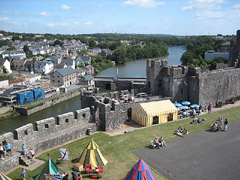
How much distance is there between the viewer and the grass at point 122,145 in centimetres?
1364

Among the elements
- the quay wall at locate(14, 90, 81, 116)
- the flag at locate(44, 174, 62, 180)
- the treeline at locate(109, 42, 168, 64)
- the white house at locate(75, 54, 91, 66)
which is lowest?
the quay wall at locate(14, 90, 81, 116)

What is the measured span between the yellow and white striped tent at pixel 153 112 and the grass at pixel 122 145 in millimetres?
940

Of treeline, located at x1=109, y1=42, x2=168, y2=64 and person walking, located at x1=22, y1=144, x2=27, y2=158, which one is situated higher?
treeline, located at x1=109, y1=42, x2=168, y2=64

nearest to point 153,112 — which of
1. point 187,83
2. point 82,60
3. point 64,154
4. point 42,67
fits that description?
point 187,83

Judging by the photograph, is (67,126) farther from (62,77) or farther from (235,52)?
(62,77)

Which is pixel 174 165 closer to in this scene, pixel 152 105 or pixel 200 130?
pixel 200 130

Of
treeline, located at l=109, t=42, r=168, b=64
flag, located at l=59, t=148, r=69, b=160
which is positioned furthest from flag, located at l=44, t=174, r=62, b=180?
treeline, located at l=109, t=42, r=168, b=64

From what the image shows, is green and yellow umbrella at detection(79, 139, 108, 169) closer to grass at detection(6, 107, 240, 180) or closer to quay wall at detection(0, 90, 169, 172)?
grass at detection(6, 107, 240, 180)

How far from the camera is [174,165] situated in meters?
14.2

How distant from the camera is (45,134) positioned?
16984mm

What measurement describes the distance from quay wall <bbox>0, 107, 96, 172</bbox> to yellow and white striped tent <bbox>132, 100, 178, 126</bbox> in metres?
4.33

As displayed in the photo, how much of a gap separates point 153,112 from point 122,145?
5.39 meters

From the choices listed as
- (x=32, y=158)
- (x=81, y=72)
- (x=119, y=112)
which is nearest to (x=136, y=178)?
(x=32, y=158)

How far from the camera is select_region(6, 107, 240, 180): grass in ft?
44.8
